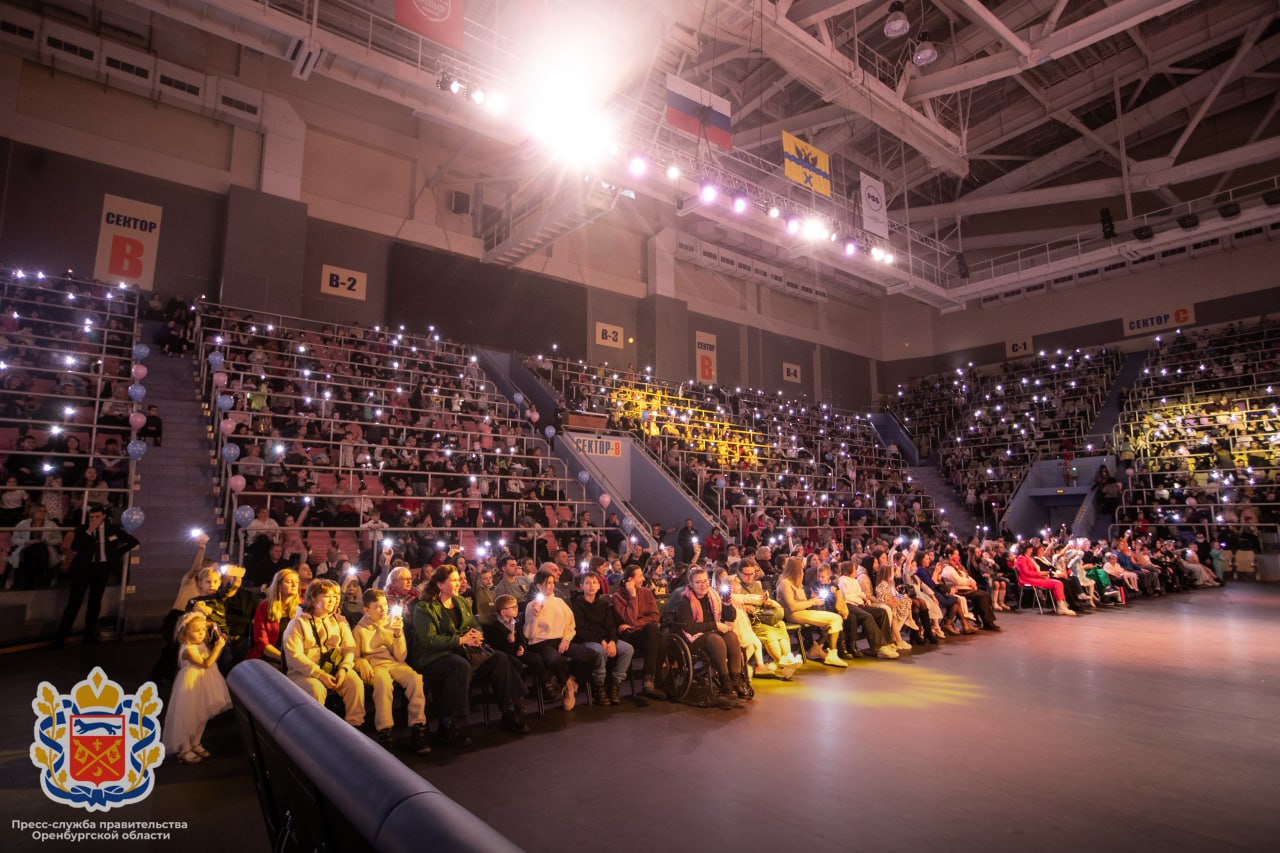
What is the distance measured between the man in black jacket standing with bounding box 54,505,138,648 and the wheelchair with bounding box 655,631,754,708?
5.52m

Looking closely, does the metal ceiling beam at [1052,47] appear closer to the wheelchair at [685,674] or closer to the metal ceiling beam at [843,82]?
the metal ceiling beam at [843,82]

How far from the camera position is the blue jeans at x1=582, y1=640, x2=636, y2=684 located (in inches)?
219

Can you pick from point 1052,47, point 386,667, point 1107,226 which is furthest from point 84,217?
point 1107,226

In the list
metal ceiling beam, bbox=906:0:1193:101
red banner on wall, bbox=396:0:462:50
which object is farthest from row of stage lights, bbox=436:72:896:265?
metal ceiling beam, bbox=906:0:1193:101

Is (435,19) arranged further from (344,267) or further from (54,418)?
(344,267)

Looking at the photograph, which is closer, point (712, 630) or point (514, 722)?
point (514, 722)

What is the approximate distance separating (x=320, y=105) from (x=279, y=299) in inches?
189

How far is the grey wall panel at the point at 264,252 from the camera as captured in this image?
553 inches

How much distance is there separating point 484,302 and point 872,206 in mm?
9793

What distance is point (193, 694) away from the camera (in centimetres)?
414

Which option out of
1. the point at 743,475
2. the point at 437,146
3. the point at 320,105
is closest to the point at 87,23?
the point at 320,105

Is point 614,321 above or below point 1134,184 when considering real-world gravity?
below

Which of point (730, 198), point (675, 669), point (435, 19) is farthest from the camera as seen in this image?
point (730, 198)

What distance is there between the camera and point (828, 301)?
87.9ft
